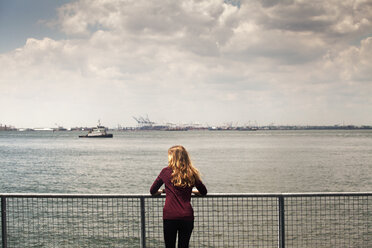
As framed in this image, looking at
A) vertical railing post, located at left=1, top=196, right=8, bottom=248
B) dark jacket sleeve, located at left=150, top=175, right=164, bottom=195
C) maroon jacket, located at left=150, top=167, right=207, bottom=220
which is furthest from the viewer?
vertical railing post, located at left=1, top=196, right=8, bottom=248

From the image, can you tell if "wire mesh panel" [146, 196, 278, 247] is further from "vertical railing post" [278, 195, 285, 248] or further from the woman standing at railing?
the woman standing at railing

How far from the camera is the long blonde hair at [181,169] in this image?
4.55 m

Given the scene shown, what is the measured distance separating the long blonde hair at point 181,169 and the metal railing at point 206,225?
2.56ft

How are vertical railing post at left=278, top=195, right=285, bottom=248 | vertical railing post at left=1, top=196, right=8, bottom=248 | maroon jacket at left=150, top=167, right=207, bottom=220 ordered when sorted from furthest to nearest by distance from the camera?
vertical railing post at left=1, top=196, right=8, bottom=248 → vertical railing post at left=278, top=195, right=285, bottom=248 → maroon jacket at left=150, top=167, right=207, bottom=220

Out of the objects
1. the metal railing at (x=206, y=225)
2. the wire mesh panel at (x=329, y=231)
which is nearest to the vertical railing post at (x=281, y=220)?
the metal railing at (x=206, y=225)

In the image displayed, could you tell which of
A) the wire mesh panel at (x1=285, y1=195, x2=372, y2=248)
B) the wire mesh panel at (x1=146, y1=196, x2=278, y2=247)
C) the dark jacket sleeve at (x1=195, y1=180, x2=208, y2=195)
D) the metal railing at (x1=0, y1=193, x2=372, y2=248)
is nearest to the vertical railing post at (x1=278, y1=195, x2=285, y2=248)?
the metal railing at (x1=0, y1=193, x2=372, y2=248)

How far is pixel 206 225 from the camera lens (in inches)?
564

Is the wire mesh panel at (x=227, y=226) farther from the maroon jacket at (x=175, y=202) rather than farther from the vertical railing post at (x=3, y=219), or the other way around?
the vertical railing post at (x=3, y=219)

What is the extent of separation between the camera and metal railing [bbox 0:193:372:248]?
18.4 ft

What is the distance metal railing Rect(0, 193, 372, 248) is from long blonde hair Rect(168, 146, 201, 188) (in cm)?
78

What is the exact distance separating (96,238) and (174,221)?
34.7 feet

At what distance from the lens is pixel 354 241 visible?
14.0m

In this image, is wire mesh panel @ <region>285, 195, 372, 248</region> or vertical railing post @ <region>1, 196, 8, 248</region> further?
wire mesh panel @ <region>285, 195, 372, 248</region>

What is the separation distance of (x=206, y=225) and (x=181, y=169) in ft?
34.0
